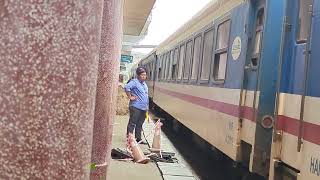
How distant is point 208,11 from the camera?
384 inches

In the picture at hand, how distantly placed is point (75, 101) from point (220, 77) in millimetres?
6557

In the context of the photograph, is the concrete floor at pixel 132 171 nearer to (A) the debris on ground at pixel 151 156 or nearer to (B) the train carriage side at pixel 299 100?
(A) the debris on ground at pixel 151 156

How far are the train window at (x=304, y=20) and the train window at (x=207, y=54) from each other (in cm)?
427

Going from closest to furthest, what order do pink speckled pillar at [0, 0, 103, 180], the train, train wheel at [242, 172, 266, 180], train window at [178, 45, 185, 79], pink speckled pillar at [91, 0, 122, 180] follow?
pink speckled pillar at [0, 0, 103, 180] → pink speckled pillar at [91, 0, 122, 180] → the train → train wheel at [242, 172, 266, 180] → train window at [178, 45, 185, 79]

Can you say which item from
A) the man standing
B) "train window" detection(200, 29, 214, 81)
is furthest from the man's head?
"train window" detection(200, 29, 214, 81)

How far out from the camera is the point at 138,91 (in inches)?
447

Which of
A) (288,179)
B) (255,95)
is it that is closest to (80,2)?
(288,179)

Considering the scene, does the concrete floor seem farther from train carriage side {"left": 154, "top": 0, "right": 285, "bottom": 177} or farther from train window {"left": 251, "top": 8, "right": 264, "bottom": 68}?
train window {"left": 251, "top": 8, "right": 264, "bottom": 68}

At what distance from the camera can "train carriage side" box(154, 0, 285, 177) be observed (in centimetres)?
572

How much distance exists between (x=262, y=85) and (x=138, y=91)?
19.1 ft

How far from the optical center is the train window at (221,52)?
7.98 m

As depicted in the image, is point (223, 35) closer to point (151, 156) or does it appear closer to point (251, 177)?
point (251, 177)

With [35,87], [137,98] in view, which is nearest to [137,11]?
[137,98]

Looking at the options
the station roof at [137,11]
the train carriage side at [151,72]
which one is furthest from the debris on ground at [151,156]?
the train carriage side at [151,72]
